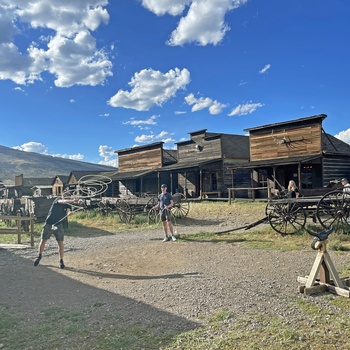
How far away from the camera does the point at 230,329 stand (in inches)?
163

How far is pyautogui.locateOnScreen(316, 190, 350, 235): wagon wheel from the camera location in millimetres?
10641

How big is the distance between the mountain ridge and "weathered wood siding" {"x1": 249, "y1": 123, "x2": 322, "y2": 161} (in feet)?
279

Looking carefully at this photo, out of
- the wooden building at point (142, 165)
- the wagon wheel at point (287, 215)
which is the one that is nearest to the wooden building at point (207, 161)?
the wooden building at point (142, 165)

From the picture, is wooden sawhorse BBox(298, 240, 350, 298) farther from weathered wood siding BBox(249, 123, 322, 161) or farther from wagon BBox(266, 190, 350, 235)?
weathered wood siding BBox(249, 123, 322, 161)

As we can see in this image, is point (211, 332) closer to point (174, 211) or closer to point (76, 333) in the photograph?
point (76, 333)

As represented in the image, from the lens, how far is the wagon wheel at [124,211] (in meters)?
18.2

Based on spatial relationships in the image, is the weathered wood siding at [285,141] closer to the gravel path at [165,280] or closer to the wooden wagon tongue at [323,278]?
the gravel path at [165,280]

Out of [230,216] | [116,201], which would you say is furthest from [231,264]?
[116,201]

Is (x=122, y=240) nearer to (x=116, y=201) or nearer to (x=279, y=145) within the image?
(x=116, y=201)

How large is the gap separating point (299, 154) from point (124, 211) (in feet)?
40.4

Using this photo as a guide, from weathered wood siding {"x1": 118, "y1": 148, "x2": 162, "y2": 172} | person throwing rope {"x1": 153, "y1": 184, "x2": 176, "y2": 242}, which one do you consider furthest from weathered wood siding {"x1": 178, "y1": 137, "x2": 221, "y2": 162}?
person throwing rope {"x1": 153, "y1": 184, "x2": 176, "y2": 242}

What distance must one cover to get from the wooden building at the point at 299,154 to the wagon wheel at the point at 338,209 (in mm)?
8881

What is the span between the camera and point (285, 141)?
23.2 m

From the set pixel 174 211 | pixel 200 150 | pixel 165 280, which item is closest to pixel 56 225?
pixel 165 280
